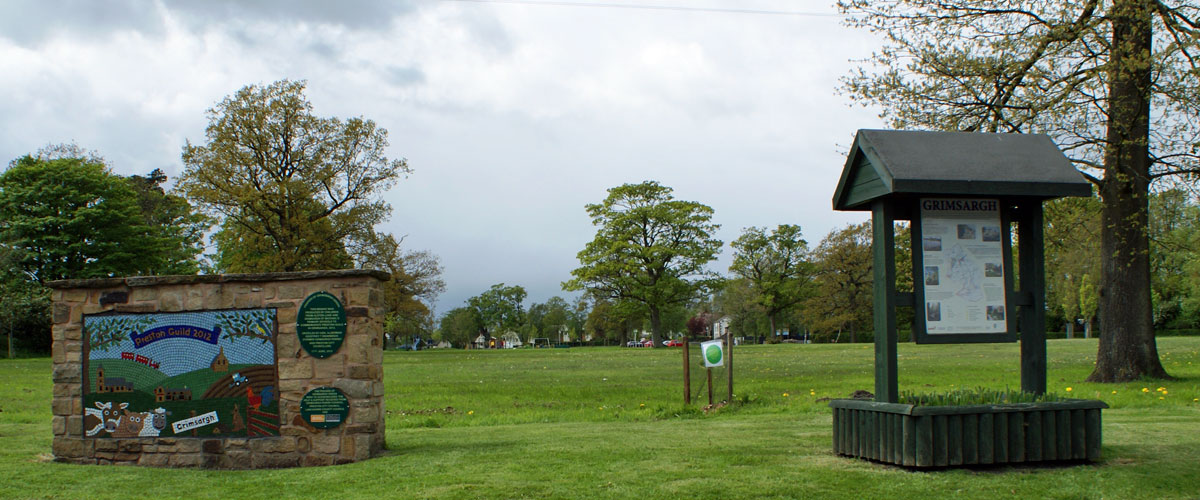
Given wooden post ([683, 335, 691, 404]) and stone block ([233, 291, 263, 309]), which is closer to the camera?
stone block ([233, 291, 263, 309])

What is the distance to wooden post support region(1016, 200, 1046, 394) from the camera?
8.45 m

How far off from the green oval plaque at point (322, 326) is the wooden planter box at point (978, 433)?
5.28m

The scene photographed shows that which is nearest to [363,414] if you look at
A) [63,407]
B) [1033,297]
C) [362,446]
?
[362,446]

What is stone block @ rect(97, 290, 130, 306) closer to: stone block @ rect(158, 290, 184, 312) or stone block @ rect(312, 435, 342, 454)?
stone block @ rect(158, 290, 184, 312)

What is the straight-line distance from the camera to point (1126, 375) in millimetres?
17047

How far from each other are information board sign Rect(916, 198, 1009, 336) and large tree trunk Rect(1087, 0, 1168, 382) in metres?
9.16

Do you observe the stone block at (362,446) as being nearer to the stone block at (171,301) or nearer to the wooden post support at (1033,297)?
the stone block at (171,301)

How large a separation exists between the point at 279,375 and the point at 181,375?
116 centimetres

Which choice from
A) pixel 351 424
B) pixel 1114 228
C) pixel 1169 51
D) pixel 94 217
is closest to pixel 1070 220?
pixel 1114 228

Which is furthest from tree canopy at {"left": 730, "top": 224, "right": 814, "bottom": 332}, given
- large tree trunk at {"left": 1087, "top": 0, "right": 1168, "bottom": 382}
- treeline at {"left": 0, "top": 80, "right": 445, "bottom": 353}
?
large tree trunk at {"left": 1087, "top": 0, "right": 1168, "bottom": 382}

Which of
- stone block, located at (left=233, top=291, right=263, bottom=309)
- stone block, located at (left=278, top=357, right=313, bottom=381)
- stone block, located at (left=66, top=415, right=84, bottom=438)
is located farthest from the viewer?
stone block, located at (left=66, top=415, right=84, bottom=438)

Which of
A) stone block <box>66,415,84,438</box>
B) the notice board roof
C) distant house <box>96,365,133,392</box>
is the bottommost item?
stone block <box>66,415,84,438</box>

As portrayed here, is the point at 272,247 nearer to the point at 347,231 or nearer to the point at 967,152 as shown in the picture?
the point at 347,231

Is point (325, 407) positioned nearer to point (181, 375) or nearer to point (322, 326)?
point (322, 326)
